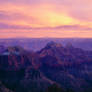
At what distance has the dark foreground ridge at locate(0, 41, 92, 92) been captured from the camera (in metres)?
54.6

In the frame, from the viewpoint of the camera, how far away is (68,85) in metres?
56.6

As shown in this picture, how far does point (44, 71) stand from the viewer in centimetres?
7181

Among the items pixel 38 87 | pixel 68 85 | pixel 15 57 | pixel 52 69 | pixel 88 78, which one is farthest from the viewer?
pixel 15 57

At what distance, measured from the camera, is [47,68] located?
239ft

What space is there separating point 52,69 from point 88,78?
947 cm

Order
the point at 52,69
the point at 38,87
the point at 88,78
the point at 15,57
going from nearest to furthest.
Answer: the point at 38,87 → the point at 88,78 → the point at 52,69 → the point at 15,57

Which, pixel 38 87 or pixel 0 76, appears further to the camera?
pixel 0 76

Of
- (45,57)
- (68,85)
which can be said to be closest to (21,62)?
(45,57)

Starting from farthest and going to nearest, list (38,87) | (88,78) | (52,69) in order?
(52,69)
(88,78)
(38,87)

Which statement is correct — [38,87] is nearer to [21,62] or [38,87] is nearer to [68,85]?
[68,85]

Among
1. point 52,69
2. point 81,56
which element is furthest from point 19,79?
point 81,56

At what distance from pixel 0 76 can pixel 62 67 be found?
20629 millimetres

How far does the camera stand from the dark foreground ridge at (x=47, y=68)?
179ft

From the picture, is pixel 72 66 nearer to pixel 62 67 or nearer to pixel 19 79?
pixel 62 67
